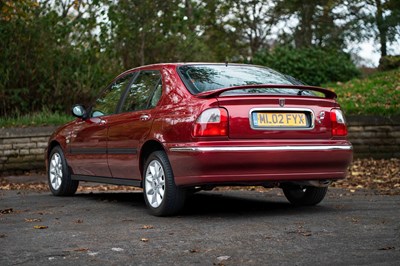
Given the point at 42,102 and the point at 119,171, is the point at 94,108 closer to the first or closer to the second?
the point at 119,171

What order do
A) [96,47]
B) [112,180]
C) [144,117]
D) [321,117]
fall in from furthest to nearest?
[96,47] → [112,180] → [144,117] → [321,117]

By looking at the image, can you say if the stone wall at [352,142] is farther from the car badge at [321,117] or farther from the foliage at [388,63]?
the foliage at [388,63]

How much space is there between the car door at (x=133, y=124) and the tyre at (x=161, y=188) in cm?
28

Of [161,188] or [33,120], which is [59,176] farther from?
[33,120]

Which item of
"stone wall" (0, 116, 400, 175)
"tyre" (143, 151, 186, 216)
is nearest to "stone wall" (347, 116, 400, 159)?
"stone wall" (0, 116, 400, 175)

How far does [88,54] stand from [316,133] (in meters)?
12.6

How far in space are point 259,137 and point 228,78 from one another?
2.84 feet

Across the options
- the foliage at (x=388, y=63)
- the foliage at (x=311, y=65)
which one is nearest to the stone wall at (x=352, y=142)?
the foliage at (x=311, y=65)

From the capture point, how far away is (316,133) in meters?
7.48

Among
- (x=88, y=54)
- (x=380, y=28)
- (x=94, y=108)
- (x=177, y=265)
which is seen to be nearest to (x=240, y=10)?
Result: (x=380, y=28)

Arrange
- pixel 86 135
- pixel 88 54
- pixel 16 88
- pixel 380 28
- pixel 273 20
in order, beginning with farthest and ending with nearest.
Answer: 1. pixel 273 20
2. pixel 380 28
3. pixel 88 54
4. pixel 16 88
5. pixel 86 135

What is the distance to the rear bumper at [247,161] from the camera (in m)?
7.02

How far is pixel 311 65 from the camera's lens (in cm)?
2567

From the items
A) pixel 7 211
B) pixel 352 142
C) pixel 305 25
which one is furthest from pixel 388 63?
pixel 7 211
